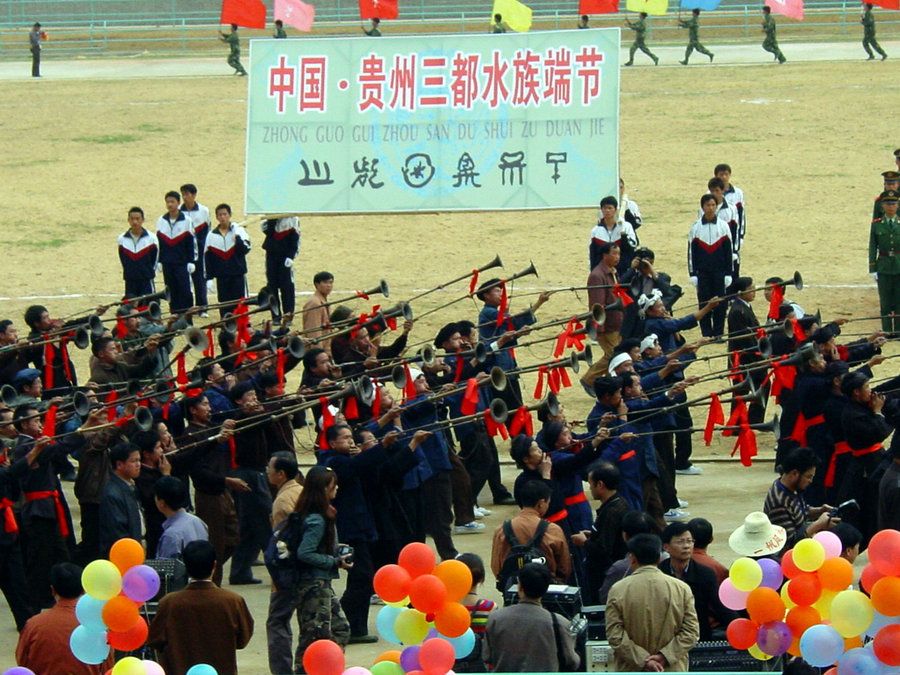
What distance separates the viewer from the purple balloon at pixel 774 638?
8.16m

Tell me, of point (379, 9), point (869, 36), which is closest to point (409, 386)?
point (379, 9)

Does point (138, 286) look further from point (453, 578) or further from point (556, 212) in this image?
point (453, 578)

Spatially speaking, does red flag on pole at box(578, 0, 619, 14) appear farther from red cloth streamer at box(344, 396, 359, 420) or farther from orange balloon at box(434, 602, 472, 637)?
orange balloon at box(434, 602, 472, 637)

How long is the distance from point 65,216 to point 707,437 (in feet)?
49.7

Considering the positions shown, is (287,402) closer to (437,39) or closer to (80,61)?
(437,39)

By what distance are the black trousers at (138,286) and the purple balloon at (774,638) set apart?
1286cm

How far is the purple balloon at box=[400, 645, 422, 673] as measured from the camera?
7855mm

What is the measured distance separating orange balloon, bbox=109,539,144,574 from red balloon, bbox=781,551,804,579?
2.91m

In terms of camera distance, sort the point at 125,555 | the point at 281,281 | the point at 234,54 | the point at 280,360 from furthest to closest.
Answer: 1. the point at 234,54
2. the point at 281,281
3. the point at 280,360
4. the point at 125,555

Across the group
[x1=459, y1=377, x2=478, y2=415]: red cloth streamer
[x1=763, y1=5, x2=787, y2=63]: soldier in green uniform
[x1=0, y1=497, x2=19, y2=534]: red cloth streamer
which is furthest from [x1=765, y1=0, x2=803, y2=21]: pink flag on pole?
[x1=0, y1=497, x2=19, y2=534]: red cloth streamer

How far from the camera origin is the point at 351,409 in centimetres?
1301

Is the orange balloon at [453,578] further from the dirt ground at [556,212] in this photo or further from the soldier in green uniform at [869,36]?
the soldier in green uniform at [869,36]

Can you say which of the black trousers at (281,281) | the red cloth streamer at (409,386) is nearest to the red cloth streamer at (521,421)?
the red cloth streamer at (409,386)

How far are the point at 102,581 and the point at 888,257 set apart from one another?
1171cm
